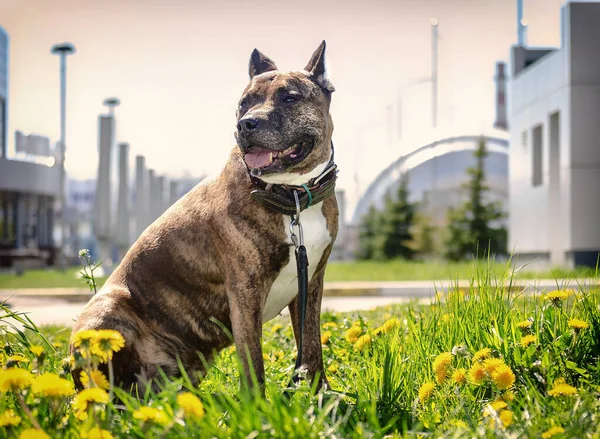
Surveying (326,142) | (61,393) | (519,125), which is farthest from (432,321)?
(519,125)

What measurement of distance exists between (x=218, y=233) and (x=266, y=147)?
0.49 meters

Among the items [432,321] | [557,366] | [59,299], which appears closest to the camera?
[557,366]

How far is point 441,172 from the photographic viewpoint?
4412cm

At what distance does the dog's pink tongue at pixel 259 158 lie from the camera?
323 centimetres

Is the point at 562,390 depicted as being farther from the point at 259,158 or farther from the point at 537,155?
the point at 537,155

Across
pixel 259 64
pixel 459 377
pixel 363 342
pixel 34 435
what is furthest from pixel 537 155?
pixel 34 435

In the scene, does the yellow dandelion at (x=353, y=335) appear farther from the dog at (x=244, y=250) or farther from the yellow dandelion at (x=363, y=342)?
the dog at (x=244, y=250)

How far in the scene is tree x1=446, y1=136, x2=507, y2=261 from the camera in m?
30.6

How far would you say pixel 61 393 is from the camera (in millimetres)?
2318

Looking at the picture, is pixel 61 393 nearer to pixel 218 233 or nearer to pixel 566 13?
pixel 218 233

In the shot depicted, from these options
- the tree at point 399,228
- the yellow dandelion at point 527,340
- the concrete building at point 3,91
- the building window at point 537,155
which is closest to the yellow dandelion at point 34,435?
the yellow dandelion at point 527,340

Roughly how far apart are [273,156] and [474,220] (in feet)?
95.0

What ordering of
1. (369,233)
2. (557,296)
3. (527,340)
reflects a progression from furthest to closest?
(369,233)
(557,296)
(527,340)

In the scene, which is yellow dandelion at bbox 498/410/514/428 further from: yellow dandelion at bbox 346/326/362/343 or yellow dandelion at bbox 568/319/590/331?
yellow dandelion at bbox 346/326/362/343
